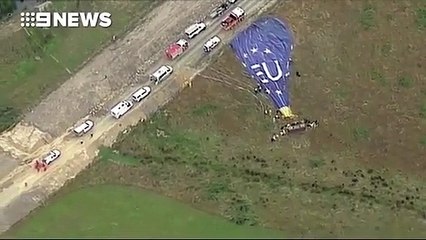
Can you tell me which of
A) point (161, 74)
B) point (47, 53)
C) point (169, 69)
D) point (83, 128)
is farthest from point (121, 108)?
point (47, 53)

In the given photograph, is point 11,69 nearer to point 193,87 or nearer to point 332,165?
point 193,87

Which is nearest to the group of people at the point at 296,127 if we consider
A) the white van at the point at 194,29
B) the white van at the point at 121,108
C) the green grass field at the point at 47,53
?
the white van at the point at 121,108

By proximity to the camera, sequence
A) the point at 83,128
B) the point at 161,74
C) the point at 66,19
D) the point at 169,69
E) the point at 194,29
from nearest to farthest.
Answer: the point at 83,128, the point at 161,74, the point at 169,69, the point at 194,29, the point at 66,19

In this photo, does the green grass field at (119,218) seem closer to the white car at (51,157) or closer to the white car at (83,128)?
the white car at (51,157)

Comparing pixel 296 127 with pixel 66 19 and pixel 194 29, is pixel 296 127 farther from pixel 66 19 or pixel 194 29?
pixel 66 19

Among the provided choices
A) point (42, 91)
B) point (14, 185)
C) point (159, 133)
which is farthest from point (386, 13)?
point (14, 185)
